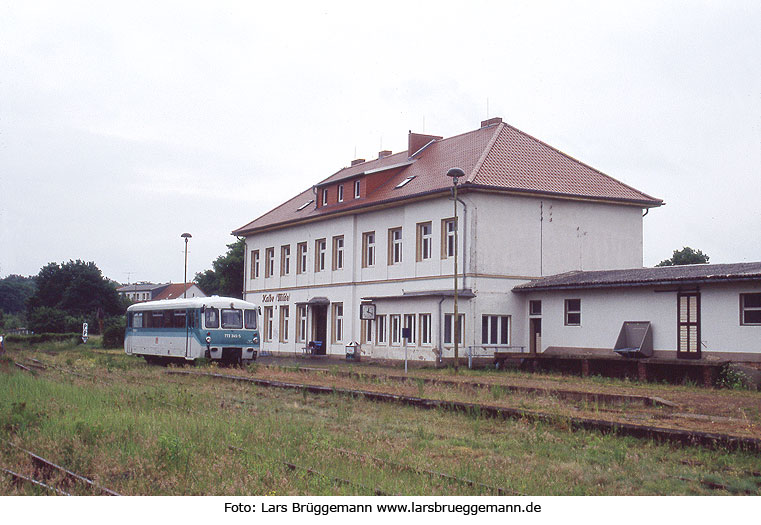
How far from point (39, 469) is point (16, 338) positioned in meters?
53.6

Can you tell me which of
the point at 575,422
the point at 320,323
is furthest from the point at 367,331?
the point at 575,422

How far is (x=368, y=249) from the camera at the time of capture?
3888cm

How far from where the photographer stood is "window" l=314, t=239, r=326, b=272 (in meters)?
42.4

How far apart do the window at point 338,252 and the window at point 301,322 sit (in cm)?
373

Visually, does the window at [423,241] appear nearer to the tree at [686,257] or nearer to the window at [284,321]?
the window at [284,321]

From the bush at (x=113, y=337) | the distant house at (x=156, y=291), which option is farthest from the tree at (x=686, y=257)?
the distant house at (x=156, y=291)

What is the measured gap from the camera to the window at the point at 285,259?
4584 cm

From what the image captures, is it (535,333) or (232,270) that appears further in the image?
(232,270)

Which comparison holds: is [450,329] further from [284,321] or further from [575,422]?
[575,422]

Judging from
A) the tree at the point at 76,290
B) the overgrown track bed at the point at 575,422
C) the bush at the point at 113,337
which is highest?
the tree at the point at 76,290

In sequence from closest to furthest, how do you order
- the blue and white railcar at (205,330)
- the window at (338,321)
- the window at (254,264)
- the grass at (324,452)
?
the grass at (324,452), the blue and white railcar at (205,330), the window at (338,321), the window at (254,264)

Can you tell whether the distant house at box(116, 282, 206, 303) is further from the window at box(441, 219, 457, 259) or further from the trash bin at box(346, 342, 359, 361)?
the window at box(441, 219, 457, 259)

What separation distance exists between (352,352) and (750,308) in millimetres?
18407

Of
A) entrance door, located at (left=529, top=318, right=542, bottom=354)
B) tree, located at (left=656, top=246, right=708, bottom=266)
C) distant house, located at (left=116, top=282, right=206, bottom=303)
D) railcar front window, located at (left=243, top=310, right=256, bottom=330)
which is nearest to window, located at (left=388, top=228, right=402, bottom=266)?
entrance door, located at (left=529, top=318, right=542, bottom=354)
